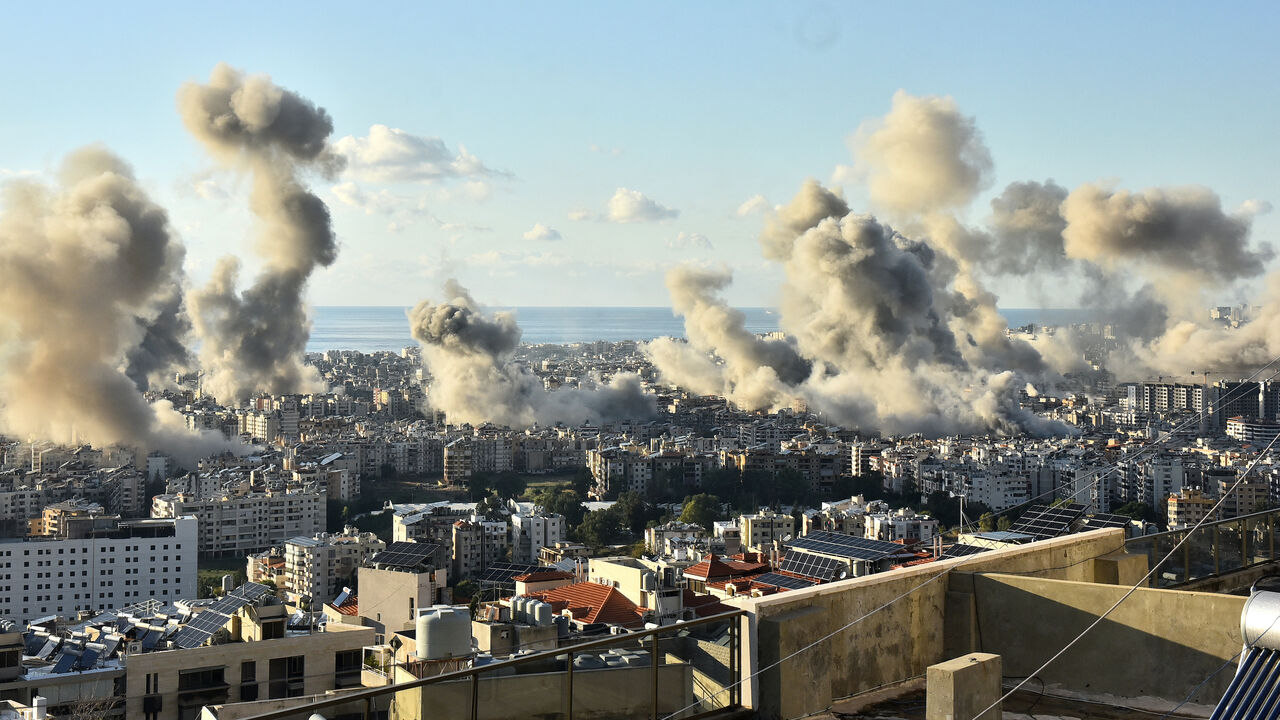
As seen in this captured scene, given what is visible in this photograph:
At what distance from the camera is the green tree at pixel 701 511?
26734 millimetres

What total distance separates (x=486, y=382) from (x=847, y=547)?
32.5 m

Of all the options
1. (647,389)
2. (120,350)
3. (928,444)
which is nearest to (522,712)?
(928,444)

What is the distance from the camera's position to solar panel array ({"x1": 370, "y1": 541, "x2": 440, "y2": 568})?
594 inches

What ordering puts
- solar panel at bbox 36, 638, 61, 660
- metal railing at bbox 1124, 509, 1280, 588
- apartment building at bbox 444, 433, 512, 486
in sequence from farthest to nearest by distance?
1. apartment building at bbox 444, 433, 512, 486
2. solar panel at bbox 36, 638, 61, 660
3. metal railing at bbox 1124, 509, 1280, 588

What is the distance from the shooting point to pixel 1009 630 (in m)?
3.71

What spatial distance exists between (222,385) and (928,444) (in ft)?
92.1

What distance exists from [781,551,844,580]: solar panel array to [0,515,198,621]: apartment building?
10399mm

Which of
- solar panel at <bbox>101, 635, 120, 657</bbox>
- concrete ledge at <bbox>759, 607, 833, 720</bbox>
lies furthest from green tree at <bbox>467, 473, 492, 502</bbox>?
concrete ledge at <bbox>759, 607, 833, 720</bbox>

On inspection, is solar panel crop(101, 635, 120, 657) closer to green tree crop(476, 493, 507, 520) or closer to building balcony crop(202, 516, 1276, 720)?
building balcony crop(202, 516, 1276, 720)

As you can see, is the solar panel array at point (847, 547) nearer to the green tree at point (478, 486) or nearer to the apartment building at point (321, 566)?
the apartment building at point (321, 566)

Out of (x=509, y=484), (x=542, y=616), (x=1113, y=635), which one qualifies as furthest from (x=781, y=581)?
(x=509, y=484)

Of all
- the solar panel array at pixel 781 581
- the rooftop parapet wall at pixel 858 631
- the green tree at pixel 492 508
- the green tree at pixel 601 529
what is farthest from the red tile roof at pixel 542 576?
the rooftop parapet wall at pixel 858 631

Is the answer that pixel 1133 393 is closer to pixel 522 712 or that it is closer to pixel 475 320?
pixel 475 320

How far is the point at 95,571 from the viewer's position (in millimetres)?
20312
